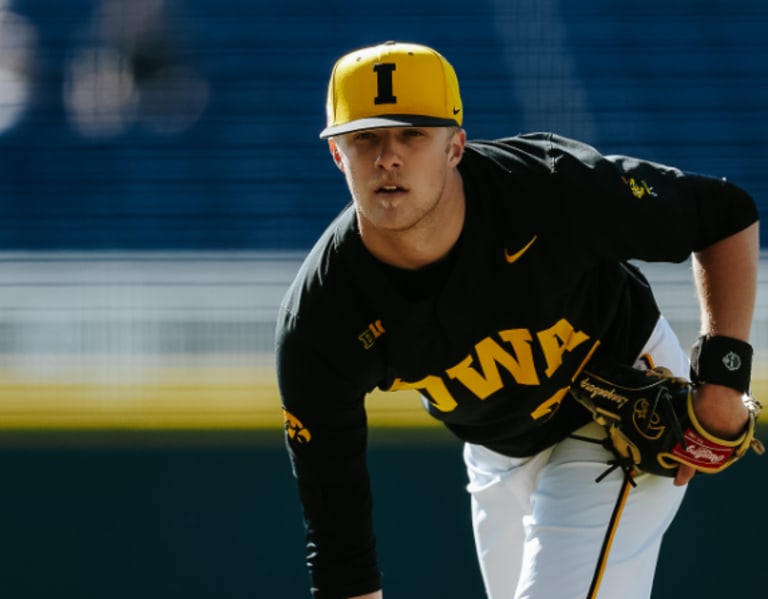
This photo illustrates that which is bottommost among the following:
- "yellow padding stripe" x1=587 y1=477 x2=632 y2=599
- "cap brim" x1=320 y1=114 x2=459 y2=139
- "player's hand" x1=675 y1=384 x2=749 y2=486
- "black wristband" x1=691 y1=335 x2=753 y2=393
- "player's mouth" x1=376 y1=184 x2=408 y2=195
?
"yellow padding stripe" x1=587 y1=477 x2=632 y2=599

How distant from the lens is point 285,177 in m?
4.87

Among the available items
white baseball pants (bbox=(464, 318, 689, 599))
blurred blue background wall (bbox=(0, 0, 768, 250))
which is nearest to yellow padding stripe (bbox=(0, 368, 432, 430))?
blurred blue background wall (bbox=(0, 0, 768, 250))

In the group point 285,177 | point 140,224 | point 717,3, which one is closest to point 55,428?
point 140,224

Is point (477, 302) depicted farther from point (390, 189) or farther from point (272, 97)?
point (272, 97)

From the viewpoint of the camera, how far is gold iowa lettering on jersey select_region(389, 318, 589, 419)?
2.96 meters

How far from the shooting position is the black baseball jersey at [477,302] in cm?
285

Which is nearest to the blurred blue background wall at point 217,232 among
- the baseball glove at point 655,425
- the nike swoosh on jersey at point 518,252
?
the baseball glove at point 655,425

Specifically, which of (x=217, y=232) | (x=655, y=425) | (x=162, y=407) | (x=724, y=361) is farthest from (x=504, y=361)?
(x=217, y=232)

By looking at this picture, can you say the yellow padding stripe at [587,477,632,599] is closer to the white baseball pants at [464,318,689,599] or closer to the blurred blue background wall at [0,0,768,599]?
the white baseball pants at [464,318,689,599]

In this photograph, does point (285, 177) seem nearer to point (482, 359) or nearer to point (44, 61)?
point (44, 61)

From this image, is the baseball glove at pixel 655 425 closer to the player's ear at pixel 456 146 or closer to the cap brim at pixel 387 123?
the player's ear at pixel 456 146

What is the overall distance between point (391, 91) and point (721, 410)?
102cm

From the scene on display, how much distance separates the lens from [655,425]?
3.03 meters

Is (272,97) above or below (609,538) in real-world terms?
above
